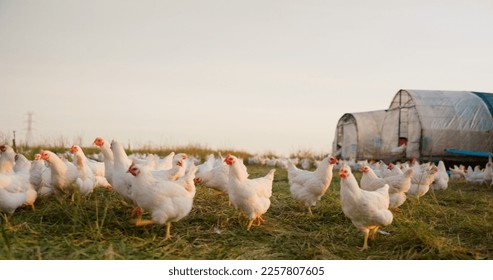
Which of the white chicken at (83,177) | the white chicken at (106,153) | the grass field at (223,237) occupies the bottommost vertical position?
the grass field at (223,237)

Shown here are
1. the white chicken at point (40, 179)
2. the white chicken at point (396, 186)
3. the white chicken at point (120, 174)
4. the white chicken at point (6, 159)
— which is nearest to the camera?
the white chicken at point (120, 174)

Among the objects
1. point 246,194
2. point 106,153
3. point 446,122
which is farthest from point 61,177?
point 446,122

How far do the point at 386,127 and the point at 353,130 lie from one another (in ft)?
4.55

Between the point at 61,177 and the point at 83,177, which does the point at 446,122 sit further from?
the point at 61,177

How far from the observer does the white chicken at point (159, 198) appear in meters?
3.33

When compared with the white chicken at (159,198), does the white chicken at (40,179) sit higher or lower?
lower

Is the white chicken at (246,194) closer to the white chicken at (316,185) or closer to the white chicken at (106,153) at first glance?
the white chicken at (316,185)

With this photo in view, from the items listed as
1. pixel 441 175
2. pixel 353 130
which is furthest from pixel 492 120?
pixel 441 175

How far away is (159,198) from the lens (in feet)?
11.0

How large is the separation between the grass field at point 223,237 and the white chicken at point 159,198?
6.5 inches

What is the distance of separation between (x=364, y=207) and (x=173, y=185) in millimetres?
1578

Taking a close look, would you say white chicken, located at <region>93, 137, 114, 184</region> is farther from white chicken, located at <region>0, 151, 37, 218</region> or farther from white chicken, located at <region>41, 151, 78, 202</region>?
white chicken, located at <region>0, 151, 37, 218</region>

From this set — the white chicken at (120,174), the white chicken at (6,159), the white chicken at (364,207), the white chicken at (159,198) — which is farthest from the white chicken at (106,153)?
the white chicken at (364,207)
